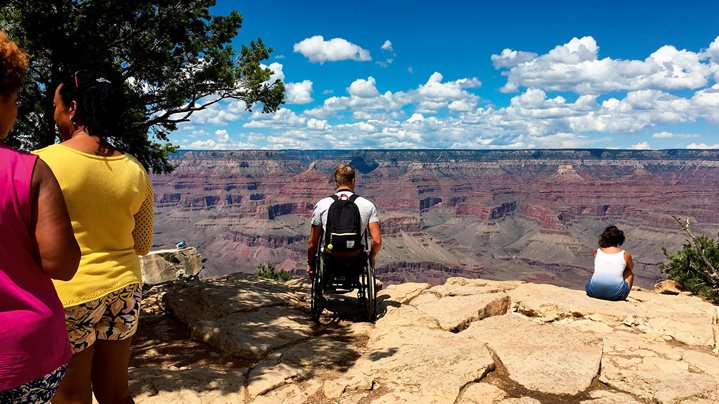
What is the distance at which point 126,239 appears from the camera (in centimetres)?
243

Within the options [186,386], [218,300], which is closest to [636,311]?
[186,386]

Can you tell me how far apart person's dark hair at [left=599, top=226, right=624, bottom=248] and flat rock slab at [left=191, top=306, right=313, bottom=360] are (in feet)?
17.9

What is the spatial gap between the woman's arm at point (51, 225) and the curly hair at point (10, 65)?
1.20ft

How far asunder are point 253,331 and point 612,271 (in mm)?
6144

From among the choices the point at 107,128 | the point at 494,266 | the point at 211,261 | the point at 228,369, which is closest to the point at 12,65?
the point at 107,128

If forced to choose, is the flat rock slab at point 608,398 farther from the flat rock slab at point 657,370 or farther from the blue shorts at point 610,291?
the blue shorts at point 610,291

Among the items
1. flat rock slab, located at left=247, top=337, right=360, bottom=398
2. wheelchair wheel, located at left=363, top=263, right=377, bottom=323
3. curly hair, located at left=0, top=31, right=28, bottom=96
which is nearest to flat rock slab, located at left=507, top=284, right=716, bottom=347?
wheelchair wheel, located at left=363, top=263, right=377, bottom=323

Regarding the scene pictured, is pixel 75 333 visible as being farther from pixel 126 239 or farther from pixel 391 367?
pixel 391 367

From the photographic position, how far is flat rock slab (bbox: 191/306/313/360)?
519cm

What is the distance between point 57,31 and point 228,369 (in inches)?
Result: 232

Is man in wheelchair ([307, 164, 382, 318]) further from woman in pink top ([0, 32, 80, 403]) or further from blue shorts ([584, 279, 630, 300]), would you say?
blue shorts ([584, 279, 630, 300])

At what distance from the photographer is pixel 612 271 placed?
7.44 m

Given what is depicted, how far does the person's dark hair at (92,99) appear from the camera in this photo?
7.77 feet

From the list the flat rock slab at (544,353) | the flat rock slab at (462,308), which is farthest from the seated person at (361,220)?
the flat rock slab at (544,353)
